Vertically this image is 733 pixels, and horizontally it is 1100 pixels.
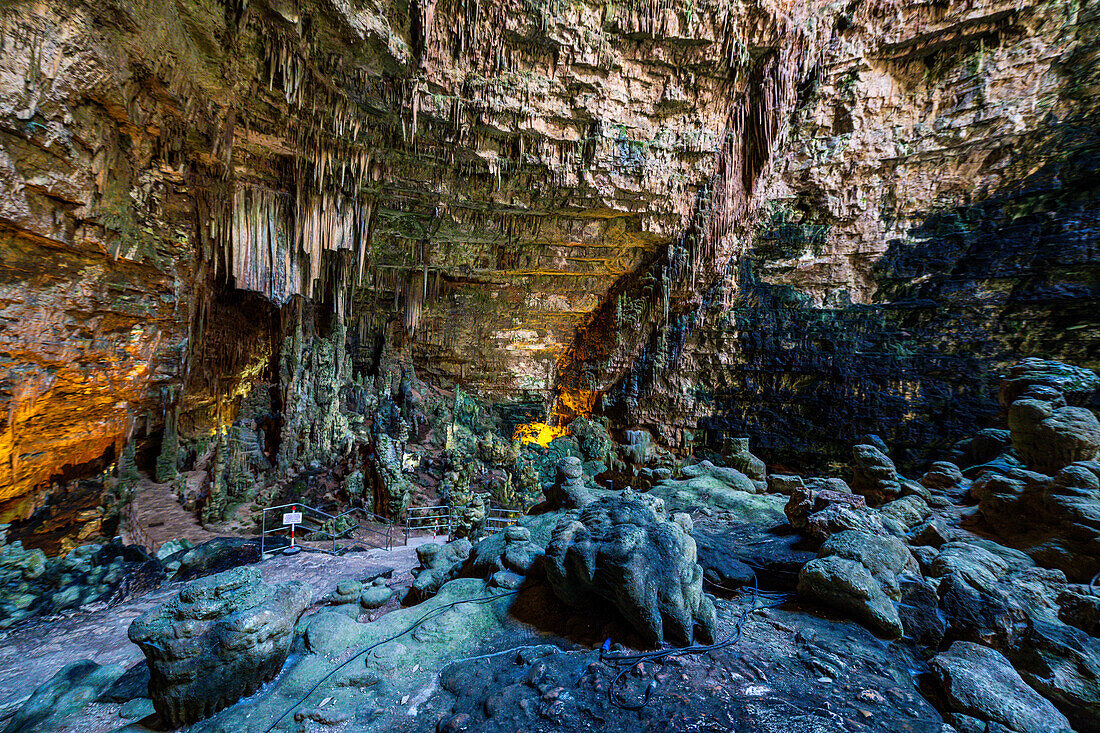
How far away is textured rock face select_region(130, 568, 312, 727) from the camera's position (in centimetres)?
292

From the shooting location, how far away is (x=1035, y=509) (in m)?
5.28

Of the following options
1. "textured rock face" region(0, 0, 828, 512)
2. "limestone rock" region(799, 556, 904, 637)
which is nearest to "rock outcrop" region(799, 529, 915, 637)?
"limestone rock" region(799, 556, 904, 637)

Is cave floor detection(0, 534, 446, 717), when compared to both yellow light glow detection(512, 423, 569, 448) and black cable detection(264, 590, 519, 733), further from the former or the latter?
yellow light glow detection(512, 423, 569, 448)

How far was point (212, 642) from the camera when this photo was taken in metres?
3.05

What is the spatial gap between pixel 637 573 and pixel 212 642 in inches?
139

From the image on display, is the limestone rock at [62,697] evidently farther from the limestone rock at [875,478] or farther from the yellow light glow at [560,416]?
the yellow light glow at [560,416]

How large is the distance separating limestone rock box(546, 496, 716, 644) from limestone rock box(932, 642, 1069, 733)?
5.30 feet

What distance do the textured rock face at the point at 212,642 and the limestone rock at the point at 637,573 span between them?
100 inches

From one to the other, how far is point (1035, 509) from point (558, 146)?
11.0m

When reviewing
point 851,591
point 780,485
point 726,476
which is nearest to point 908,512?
point 726,476

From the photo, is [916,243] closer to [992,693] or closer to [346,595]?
[992,693]

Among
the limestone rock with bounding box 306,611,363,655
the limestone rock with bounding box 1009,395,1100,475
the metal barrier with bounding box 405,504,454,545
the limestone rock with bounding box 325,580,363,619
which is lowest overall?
the metal barrier with bounding box 405,504,454,545

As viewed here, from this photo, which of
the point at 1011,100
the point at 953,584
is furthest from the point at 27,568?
the point at 1011,100

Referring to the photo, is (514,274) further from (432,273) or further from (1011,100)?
(1011,100)
